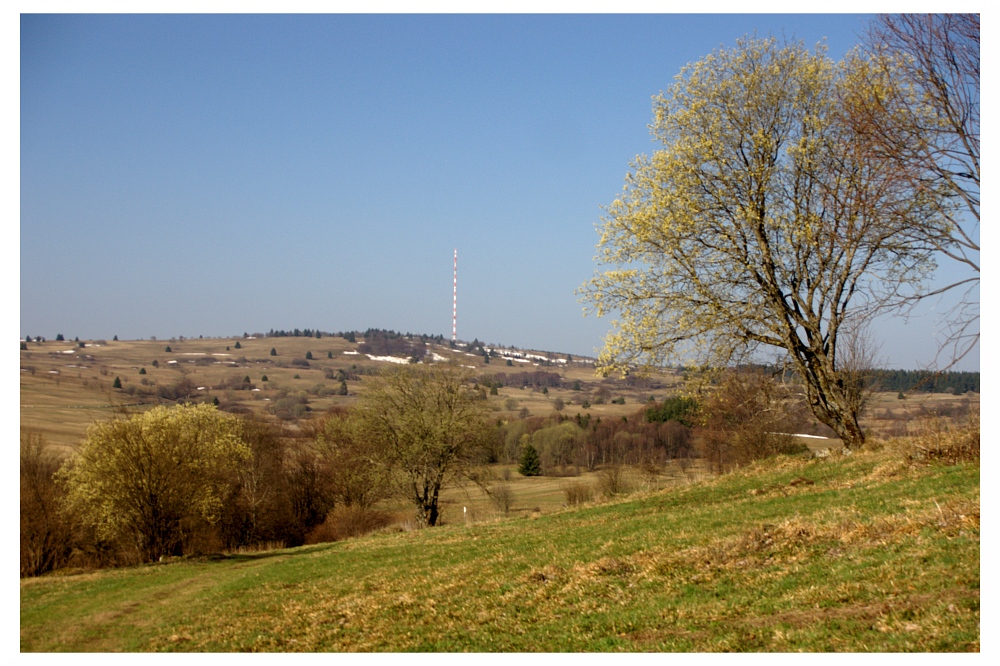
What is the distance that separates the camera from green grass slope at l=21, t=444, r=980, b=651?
23.2 feet

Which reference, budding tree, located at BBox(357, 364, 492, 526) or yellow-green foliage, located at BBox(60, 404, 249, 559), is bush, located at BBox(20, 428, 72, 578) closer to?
yellow-green foliage, located at BBox(60, 404, 249, 559)

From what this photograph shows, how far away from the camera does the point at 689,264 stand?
820 inches

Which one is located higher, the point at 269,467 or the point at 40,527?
the point at 40,527

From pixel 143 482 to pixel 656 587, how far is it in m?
29.5

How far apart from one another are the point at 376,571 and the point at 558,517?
6.58 m

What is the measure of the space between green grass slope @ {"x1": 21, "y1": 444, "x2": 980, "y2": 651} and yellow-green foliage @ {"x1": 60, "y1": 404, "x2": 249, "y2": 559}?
42.4ft

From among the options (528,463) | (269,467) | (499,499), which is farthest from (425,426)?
(528,463)

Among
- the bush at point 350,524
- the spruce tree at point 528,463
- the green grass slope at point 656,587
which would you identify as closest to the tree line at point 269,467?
the bush at point 350,524

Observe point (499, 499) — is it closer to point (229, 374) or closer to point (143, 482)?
point (143, 482)

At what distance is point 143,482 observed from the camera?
32.2 m

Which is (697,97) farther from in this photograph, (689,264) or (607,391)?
(607,391)

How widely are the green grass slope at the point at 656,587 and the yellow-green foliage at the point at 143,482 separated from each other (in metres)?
12.9

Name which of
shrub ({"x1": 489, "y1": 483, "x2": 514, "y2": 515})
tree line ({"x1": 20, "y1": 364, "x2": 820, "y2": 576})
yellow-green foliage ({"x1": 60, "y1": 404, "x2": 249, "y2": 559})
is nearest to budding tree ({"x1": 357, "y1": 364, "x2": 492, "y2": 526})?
tree line ({"x1": 20, "y1": 364, "x2": 820, "y2": 576})
